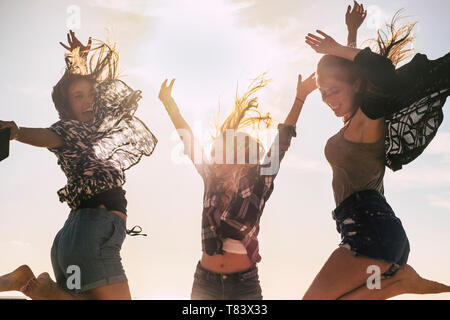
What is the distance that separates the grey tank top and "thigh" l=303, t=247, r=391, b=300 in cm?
56

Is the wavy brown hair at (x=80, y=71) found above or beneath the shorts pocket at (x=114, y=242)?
above

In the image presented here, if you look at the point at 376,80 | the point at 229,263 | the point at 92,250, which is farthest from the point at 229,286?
the point at 376,80

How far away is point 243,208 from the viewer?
4.92 meters

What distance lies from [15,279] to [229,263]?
199 cm

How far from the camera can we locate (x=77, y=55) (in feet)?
17.5

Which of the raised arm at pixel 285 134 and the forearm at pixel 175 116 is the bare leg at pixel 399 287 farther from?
the forearm at pixel 175 116

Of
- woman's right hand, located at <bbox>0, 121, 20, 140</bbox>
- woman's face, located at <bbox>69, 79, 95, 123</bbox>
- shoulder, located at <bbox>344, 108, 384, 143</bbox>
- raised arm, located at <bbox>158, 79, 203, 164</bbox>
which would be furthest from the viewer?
raised arm, located at <bbox>158, 79, 203, 164</bbox>

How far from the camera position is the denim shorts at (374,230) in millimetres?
3850

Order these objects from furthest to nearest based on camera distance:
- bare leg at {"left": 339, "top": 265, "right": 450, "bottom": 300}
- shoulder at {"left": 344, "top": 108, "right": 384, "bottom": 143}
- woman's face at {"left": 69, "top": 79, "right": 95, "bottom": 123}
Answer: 1. woman's face at {"left": 69, "top": 79, "right": 95, "bottom": 123}
2. shoulder at {"left": 344, "top": 108, "right": 384, "bottom": 143}
3. bare leg at {"left": 339, "top": 265, "right": 450, "bottom": 300}

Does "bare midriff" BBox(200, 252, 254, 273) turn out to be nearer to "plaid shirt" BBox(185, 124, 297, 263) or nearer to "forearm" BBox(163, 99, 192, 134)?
"plaid shirt" BBox(185, 124, 297, 263)

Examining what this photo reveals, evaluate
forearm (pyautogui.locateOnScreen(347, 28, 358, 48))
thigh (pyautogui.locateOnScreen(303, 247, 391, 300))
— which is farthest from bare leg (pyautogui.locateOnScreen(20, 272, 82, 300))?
forearm (pyautogui.locateOnScreen(347, 28, 358, 48))

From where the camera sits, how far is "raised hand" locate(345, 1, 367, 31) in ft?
16.7

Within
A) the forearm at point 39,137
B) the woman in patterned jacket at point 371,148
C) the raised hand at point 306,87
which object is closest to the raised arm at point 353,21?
the raised hand at point 306,87

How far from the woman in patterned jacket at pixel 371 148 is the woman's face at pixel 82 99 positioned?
2.34 m
